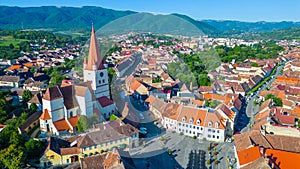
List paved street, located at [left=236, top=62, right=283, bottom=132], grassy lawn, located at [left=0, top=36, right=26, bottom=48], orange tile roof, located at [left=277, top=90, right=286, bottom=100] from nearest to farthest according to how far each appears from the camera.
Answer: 1. paved street, located at [left=236, top=62, right=283, bottom=132]
2. orange tile roof, located at [left=277, top=90, right=286, bottom=100]
3. grassy lawn, located at [left=0, top=36, right=26, bottom=48]

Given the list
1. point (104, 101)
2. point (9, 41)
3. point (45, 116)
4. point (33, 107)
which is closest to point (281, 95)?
point (104, 101)

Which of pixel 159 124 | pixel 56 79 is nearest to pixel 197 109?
pixel 159 124

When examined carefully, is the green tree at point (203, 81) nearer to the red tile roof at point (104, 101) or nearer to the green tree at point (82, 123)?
the red tile roof at point (104, 101)

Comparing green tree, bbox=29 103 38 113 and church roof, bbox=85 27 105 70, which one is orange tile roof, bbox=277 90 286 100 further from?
green tree, bbox=29 103 38 113

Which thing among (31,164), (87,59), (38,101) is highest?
(87,59)

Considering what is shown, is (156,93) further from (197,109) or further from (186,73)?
(197,109)

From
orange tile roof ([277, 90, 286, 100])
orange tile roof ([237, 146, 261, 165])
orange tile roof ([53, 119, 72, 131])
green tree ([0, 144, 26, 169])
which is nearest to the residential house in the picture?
orange tile roof ([53, 119, 72, 131])
